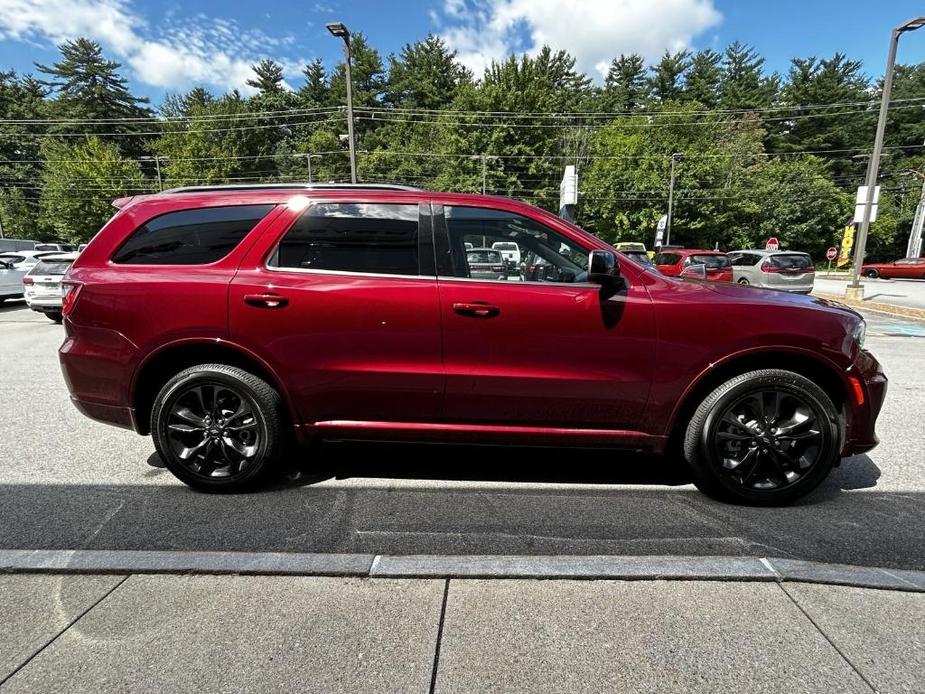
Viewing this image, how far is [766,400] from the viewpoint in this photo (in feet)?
10.3

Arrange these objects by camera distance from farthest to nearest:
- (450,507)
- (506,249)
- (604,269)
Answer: (506,249)
(450,507)
(604,269)

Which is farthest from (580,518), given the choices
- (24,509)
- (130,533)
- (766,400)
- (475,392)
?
(24,509)

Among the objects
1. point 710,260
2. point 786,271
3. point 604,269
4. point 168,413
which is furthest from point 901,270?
point 168,413

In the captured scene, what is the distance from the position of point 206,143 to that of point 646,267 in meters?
62.1

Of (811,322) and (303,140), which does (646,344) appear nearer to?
(811,322)

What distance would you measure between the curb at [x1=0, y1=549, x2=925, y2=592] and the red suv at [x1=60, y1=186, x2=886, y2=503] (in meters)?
0.71

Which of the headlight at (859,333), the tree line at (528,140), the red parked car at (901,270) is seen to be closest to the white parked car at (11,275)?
the headlight at (859,333)

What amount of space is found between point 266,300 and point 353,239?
0.64 meters

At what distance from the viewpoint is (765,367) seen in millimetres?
3170

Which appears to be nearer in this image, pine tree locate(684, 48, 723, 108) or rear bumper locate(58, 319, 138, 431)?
rear bumper locate(58, 319, 138, 431)

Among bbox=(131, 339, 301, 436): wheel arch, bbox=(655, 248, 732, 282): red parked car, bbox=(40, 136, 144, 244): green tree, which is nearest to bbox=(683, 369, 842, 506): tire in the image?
bbox=(131, 339, 301, 436): wheel arch

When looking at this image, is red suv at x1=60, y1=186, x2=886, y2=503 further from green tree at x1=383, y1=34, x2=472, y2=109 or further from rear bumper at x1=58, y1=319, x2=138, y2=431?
green tree at x1=383, y1=34, x2=472, y2=109

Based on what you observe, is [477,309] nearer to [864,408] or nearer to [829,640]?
[829,640]

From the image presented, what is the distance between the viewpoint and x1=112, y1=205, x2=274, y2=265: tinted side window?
3.32 metres
